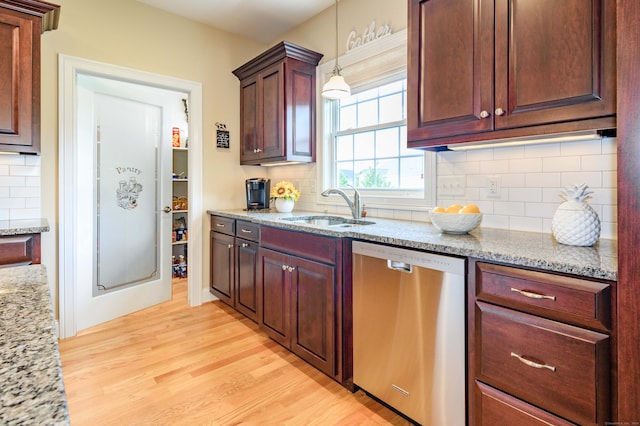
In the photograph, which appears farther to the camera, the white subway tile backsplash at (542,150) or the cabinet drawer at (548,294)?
the white subway tile backsplash at (542,150)

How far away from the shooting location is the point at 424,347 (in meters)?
1.54

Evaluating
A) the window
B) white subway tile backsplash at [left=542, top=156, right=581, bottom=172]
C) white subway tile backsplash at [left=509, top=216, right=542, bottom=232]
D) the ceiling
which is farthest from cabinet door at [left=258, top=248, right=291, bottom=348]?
the ceiling

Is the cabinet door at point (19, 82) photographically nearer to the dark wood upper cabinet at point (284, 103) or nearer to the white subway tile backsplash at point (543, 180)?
the dark wood upper cabinet at point (284, 103)

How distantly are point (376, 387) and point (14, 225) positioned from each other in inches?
95.3

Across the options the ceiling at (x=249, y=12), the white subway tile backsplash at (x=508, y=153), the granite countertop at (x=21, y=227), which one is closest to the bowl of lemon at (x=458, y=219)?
the white subway tile backsplash at (x=508, y=153)

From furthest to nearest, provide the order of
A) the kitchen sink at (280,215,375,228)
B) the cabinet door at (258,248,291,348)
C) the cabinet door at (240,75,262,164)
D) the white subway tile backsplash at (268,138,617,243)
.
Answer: the cabinet door at (240,75,262,164)
the kitchen sink at (280,215,375,228)
the cabinet door at (258,248,291,348)
the white subway tile backsplash at (268,138,617,243)

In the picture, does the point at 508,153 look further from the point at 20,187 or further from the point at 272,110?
the point at 20,187

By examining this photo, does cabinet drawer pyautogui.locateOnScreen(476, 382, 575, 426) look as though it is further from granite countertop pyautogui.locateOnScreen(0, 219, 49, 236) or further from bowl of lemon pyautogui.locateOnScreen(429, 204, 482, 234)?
granite countertop pyautogui.locateOnScreen(0, 219, 49, 236)

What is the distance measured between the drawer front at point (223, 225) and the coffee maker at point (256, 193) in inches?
14.0

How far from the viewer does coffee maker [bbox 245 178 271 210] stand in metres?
3.48

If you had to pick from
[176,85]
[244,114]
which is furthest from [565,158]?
[176,85]

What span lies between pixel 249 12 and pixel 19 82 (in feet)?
6.14

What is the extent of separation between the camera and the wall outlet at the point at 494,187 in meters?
1.93

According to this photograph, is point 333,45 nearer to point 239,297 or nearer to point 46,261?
point 239,297
